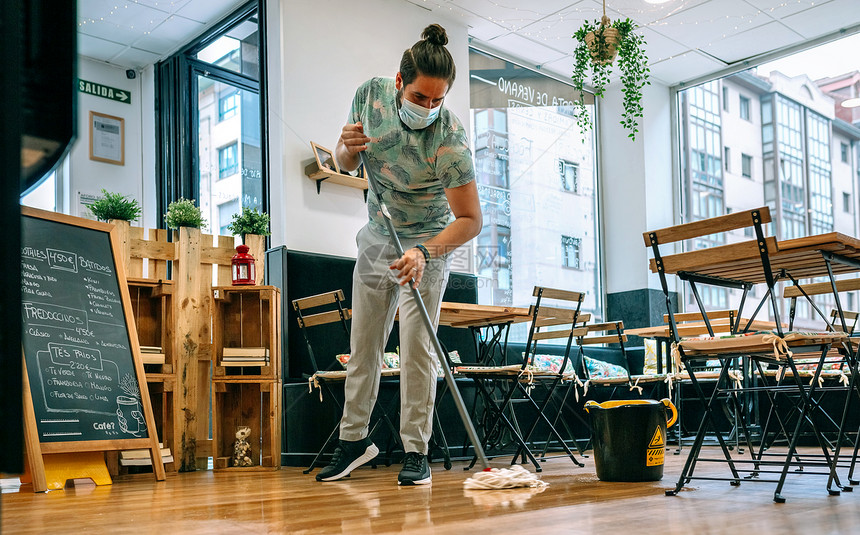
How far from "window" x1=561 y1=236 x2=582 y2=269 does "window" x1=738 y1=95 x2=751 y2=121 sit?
191 centimetres

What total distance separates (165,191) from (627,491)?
4.42 metres

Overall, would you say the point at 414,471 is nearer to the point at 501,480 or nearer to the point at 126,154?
the point at 501,480

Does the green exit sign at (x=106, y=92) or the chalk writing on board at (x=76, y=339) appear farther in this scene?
the green exit sign at (x=106, y=92)

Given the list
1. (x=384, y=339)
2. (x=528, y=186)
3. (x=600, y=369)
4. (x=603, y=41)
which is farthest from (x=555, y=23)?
(x=384, y=339)

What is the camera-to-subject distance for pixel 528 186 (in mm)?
6402

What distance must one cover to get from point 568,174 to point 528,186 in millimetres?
564

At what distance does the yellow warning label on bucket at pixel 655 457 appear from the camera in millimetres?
2662

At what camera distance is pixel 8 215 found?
1.57 ft

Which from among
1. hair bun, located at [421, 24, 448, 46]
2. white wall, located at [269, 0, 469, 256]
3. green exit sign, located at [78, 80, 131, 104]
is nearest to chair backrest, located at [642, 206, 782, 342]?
hair bun, located at [421, 24, 448, 46]

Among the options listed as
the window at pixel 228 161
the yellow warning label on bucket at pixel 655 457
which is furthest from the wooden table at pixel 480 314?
the window at pixel 228 161

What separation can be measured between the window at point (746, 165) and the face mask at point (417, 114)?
523 centimetres

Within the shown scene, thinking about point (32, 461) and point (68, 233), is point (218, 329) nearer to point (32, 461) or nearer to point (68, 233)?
point (68, 233)

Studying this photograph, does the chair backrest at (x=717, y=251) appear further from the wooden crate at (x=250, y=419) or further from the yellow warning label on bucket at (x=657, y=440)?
the wooden crate at (x=250, y=419)

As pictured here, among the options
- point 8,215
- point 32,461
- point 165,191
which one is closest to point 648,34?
point 165,191
